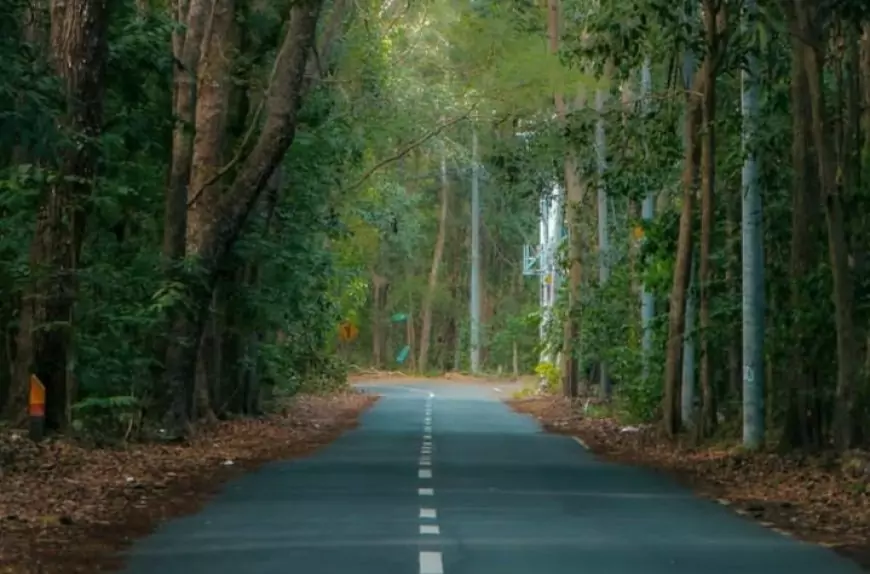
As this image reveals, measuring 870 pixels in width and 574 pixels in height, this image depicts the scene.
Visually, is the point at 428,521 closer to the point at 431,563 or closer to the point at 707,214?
the point at 431,563

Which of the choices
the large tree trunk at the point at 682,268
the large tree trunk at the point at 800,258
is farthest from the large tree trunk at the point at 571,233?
the large tree trunk at the point at 800,258

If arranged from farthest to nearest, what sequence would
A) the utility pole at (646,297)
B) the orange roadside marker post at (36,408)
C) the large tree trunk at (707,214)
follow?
the utility pole at (646,297)
the large tree trunk at (707,214)
the orange roadside marker post at (36,408)

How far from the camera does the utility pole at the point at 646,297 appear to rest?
3362 cm

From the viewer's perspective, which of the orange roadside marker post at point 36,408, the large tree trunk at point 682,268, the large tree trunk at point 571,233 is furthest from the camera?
the large tree trunk at point 571,233

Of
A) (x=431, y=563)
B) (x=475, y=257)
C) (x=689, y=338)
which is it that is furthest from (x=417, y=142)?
(x=475, y=257)

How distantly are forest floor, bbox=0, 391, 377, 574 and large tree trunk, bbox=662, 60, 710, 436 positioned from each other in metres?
6.29

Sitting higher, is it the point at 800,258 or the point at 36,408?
the point at 800,258

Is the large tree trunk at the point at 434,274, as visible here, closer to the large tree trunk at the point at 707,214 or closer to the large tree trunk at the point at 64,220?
the large tree trunk at the point at 707,214

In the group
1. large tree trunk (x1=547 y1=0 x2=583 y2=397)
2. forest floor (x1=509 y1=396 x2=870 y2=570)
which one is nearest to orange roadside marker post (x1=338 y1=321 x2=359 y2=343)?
large tree trunk (x1=547 y1=0 x2=583 y2=397)

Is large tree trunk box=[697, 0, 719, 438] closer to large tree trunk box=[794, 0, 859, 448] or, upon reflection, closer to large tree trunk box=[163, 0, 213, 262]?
large tree trunk box=[794, 0, 859, 448]

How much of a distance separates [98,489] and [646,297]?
2046cm

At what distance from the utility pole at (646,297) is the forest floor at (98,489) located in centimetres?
720

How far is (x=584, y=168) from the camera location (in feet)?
102

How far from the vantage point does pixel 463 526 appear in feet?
52.5
